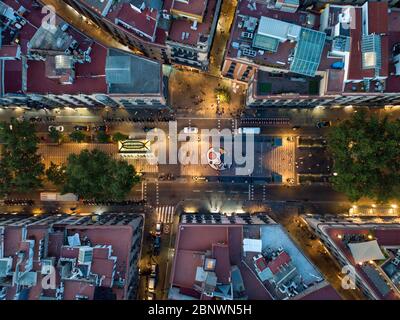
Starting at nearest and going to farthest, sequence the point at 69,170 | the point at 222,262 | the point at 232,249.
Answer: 1. the point at 222,262
2. the point at 232,249
3. the point at 69,170

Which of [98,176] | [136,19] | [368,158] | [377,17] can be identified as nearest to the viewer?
[377,17]

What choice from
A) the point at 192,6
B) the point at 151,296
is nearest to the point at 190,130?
the point at 192,6

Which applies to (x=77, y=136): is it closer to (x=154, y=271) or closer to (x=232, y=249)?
(x=154, y=271)

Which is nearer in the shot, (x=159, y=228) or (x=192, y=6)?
(x=192, y=6)

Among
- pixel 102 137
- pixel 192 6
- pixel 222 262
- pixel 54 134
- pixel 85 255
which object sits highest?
pixel 192 6

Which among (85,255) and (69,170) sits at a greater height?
(69,170)

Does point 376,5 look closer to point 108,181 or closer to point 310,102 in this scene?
point 310,102

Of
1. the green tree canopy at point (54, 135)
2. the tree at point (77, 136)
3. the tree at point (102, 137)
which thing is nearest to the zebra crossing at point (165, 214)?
the tree at point (102, 137)

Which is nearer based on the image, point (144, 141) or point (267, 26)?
point (267, 26)
